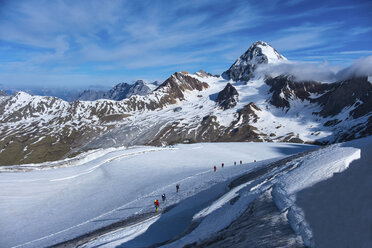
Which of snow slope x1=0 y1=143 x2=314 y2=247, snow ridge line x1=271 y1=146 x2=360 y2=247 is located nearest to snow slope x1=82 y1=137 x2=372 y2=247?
snow ridge line x1=271 y1=146 x2=360 y2=247

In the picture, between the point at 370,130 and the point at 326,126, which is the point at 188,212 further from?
the point at 326,126

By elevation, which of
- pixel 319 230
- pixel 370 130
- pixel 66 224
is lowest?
pixel 370 130

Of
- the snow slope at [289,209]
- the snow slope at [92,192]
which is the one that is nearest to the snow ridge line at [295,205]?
the snow slope at [289,209]

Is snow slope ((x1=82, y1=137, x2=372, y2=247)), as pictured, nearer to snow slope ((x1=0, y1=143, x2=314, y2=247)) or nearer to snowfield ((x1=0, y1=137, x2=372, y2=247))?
snowfield ((x1=0, y1=137, x2=372, y2=247))

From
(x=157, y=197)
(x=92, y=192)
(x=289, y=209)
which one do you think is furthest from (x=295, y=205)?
(x=92, y=192)

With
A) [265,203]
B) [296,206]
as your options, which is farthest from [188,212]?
[296,206]

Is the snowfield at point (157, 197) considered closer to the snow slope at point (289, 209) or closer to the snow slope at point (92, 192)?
the snow slope at point (289, 209)

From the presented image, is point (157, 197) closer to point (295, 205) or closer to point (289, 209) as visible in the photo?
point (289, 209)
